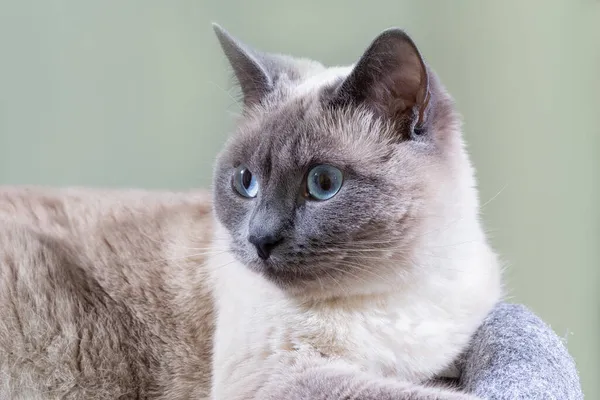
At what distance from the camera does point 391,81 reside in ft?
3.56

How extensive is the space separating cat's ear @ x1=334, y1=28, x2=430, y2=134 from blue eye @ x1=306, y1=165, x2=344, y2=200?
14 cm

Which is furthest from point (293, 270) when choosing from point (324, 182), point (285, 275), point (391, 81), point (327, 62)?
point (327, 62)

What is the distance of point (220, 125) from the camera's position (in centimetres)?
215

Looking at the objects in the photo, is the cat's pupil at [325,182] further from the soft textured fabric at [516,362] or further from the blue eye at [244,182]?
the soft textured fabric at [516,362]

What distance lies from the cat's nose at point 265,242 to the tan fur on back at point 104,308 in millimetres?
347

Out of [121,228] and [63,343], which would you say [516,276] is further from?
[63,343]

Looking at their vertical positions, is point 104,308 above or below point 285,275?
below

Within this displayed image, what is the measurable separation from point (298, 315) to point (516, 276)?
1194 mm

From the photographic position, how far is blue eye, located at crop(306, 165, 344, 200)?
1079 millimetres

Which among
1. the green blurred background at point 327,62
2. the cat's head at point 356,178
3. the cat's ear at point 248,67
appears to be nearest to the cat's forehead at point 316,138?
the cat's head at point 356,178

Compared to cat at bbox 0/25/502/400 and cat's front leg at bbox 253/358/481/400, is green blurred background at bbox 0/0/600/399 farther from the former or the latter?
cat's front leg at bbox 253/358/481/400

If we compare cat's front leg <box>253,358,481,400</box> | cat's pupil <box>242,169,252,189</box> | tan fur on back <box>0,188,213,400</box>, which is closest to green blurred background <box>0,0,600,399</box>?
tan fur on back <box>0,188,213,400</box>

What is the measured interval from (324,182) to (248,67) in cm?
33

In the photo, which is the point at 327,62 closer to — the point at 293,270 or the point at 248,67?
the point at 248,67
